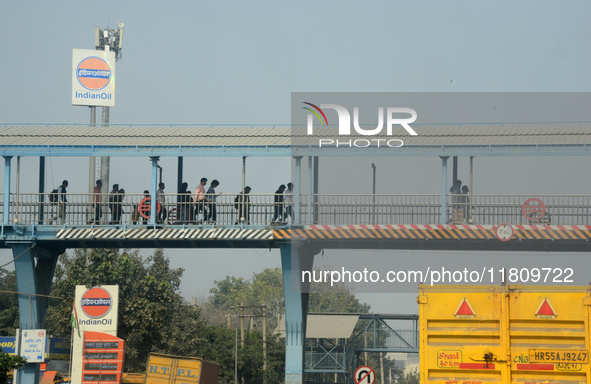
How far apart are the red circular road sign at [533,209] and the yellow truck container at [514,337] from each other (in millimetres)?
10695

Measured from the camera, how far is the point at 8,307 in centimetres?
5175

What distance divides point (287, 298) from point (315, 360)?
2330 cm

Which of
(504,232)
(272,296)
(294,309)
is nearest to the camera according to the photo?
(504,232)

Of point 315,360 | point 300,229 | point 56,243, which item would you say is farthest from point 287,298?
point 315,360

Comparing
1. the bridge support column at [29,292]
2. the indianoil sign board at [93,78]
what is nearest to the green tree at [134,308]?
the bridge support column at [29,292]

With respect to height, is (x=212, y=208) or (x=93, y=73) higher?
(x=93, y=73)

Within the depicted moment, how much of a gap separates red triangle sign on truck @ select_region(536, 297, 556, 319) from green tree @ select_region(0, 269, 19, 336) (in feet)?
93.2

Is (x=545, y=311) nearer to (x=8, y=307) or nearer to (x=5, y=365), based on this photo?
(x=5, y=365)

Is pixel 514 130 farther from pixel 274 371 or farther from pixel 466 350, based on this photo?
pixel 274 371

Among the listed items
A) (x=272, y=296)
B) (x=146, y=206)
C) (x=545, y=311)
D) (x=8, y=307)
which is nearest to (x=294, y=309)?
(x=146, y=206)

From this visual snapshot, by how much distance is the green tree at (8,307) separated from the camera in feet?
139

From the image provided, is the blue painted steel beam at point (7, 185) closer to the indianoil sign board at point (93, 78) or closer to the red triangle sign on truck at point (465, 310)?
the red triangle sign on truck at point (465, 310)

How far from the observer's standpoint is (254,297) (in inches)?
3511

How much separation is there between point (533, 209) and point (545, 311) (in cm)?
1093
